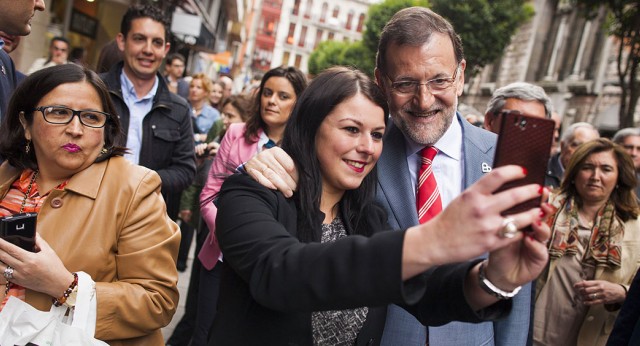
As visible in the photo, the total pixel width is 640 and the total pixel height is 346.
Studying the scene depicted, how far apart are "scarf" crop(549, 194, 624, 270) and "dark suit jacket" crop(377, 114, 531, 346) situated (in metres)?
1.66

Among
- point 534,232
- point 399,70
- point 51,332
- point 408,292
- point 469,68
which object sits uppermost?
point 469,68

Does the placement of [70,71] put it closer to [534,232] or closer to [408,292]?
[408,292]

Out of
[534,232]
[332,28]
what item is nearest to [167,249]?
[534,232]

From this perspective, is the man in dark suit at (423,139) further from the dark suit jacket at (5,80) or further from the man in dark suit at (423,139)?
the dark suit jacket at (5,80)

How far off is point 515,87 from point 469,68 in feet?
73.0

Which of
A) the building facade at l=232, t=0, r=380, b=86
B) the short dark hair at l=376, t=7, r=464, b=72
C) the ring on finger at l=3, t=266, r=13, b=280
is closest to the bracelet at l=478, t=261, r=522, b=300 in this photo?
the short dark hair at l=376, t=7, r=464, b=72

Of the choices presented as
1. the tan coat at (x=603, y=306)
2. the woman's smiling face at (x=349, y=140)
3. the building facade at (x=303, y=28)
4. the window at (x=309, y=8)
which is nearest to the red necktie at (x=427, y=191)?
the woman's smiling face at (x=349, y=140)

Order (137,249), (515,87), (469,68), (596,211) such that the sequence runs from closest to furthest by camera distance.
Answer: (137,249) → (515,87) → (596,211) → (469,68)

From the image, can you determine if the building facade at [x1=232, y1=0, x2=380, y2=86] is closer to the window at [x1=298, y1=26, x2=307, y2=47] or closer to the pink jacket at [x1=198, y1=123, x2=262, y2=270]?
the window at [x1=298, y1=26, x2=307, y2=47]

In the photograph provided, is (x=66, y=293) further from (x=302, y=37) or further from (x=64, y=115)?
(x=302, y=37)

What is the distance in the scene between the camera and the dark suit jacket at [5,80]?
284 cm

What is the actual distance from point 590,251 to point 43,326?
A: 3284 mm

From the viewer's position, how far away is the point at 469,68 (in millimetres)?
24859

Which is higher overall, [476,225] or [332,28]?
[332,28]
